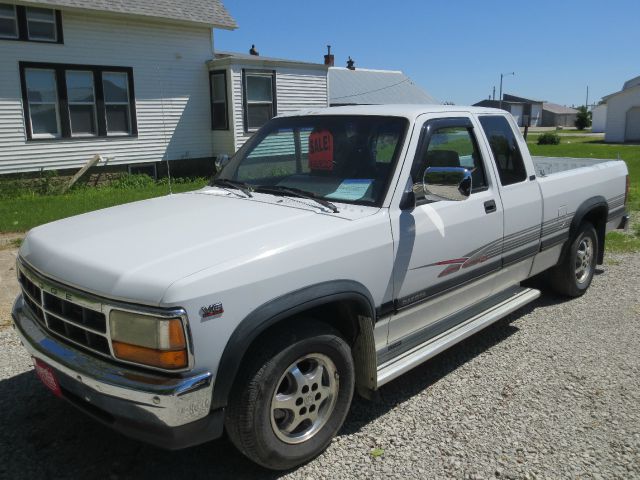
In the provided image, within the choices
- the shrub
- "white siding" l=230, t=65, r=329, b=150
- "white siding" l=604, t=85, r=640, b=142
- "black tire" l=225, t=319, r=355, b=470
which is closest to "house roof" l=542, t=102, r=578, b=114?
"white siding" l=604, t=85, r=640, b=142

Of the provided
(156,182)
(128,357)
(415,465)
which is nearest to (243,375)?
(128,357)

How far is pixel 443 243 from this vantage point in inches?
155

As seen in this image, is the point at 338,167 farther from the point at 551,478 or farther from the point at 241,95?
the point at 241,95

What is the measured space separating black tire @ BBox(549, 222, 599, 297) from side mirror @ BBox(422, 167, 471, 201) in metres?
2.68

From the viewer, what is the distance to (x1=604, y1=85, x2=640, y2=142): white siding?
140ft

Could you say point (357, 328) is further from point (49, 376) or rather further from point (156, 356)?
point (49, 376)

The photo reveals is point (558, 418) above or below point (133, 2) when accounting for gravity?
below

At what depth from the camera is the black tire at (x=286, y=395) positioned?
288cm

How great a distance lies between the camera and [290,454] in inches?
124

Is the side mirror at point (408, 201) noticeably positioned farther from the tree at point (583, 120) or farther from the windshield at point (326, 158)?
the tree at point (583, 120)

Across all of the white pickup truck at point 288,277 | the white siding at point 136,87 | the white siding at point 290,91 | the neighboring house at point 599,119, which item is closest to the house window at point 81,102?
the white siding at point 136,87

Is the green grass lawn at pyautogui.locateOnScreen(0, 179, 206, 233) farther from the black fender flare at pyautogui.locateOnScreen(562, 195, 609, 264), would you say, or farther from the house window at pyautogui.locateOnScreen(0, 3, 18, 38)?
the black fender flare at pyautogui.locateOnScreen(562, 195, 609, 264)

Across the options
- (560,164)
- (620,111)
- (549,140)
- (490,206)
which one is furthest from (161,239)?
(620,111)

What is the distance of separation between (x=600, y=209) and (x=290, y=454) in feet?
15.4
